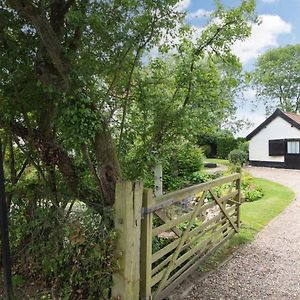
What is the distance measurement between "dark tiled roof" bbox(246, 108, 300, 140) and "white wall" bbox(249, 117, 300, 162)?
0.19m

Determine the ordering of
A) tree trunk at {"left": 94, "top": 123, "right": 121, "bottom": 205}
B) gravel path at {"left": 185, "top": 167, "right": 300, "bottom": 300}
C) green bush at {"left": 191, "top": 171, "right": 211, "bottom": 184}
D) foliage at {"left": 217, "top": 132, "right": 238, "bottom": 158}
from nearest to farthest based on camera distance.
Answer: tree trunk at {"left": 94, "top": 123, "right": 121, "bottom": 205} → gravel path at {"left": 185, "top": 167, "right": 300, "bottom": 300} → green bush at {"left": 191, "top": 171, "right": 211, "bottom": 184} → foliage at {"left": 217, "top": 132, "right": 238, "bottom": 158}

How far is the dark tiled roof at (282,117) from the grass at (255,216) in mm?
8680

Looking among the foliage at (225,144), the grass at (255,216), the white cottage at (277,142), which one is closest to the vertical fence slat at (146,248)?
the grass at (255,216)

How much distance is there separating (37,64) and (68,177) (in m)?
1.24

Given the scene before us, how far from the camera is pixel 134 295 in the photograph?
9.95 ft

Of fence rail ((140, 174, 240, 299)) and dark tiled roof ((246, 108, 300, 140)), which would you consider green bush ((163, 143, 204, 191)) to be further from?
dark tiled roof ((246, 108, 300, 140))

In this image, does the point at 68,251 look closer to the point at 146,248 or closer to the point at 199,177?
the point at 146,248

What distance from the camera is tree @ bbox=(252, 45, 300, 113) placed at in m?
31.7

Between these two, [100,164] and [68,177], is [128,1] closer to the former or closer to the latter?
[100,164]

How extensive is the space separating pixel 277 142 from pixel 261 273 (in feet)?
58.7

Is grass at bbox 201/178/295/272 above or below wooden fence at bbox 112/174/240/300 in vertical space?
below

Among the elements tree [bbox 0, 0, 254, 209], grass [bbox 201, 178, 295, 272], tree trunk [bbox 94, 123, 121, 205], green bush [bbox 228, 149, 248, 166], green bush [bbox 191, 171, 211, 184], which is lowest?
grass [bbox 201, 178, 295, 272]

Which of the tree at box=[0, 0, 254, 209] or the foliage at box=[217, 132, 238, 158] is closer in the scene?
the tree at box=[0, 0, 254, 209]

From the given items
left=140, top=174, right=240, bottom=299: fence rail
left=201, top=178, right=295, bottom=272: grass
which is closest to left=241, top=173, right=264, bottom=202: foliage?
left=201, top=178, right=295, bottom=272: grass
